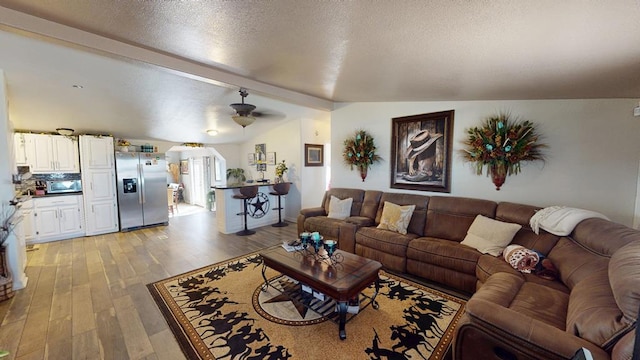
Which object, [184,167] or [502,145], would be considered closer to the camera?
[502,145]

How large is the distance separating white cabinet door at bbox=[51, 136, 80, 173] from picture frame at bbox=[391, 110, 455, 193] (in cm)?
601

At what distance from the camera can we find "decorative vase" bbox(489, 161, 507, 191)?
3.03 meters

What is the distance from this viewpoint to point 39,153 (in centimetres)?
437

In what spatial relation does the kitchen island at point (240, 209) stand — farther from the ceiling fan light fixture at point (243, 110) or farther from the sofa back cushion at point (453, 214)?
the sofa back cushion at point (453, 214)

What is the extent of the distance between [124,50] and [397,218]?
3592 mm

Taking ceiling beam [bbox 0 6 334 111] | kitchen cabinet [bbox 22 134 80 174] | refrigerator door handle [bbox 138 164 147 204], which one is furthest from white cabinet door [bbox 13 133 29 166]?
ceiling beam [bbox 0 6 334 111]

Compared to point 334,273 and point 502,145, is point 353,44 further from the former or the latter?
point 502,145

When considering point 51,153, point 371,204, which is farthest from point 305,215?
point 51,153

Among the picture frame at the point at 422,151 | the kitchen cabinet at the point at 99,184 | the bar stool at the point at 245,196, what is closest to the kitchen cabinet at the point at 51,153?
the kitchen cabinet at the point at 99,184

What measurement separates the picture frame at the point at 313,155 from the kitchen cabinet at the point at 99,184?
407 centimetres

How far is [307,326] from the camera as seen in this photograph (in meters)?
2.13

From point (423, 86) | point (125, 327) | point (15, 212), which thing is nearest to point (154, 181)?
point (15, 212)

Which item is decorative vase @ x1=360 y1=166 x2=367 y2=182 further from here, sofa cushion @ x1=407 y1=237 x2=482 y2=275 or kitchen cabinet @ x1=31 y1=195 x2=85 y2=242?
kitchen cabinet @ x1=31 y1=195 x2=85 y2=242

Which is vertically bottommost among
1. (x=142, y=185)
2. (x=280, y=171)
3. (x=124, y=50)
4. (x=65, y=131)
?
(x=142, y=185)
